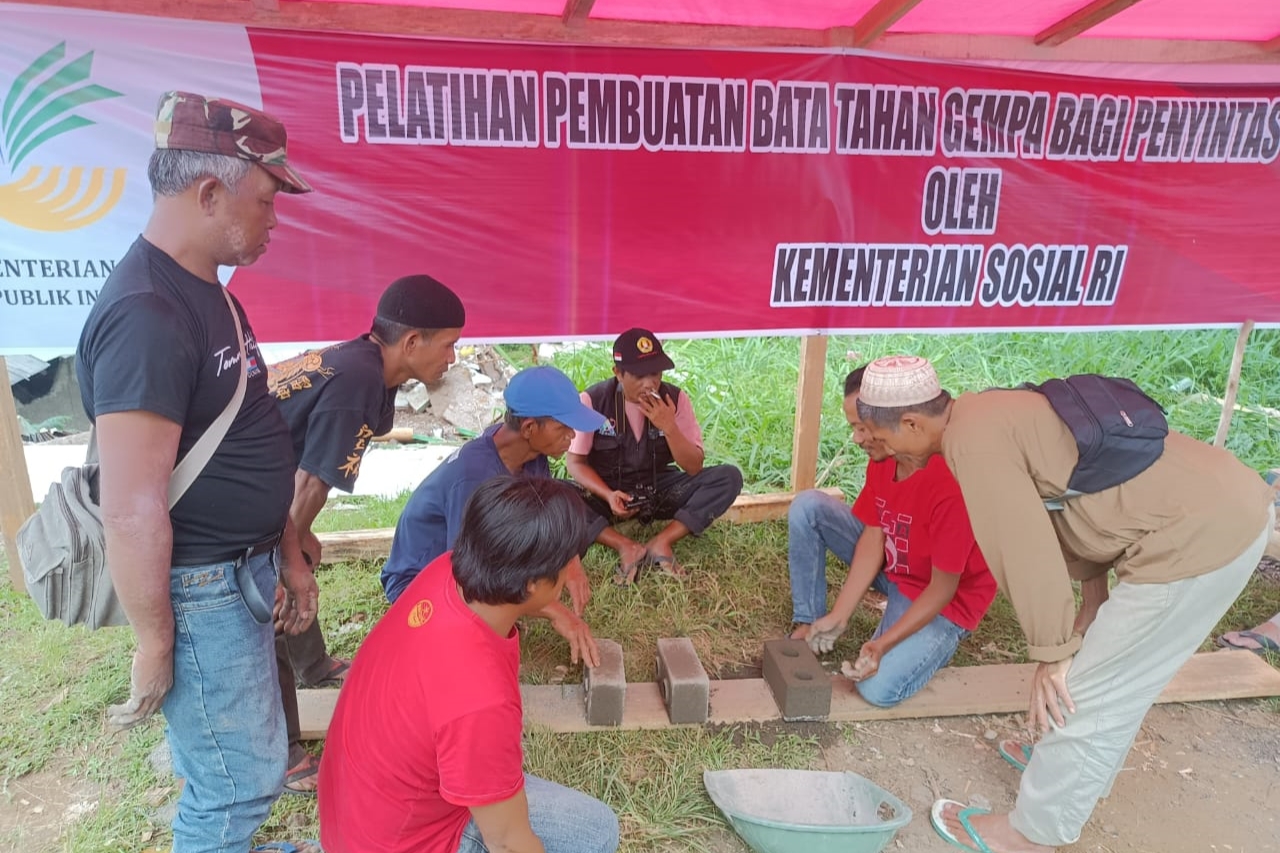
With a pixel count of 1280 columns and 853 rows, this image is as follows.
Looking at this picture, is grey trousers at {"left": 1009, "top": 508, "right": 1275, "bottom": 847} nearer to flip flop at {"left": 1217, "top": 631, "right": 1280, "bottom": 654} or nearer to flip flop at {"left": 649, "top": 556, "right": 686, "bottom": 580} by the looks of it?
flip flop at {"left": 1217, "top": 631, "right": 1280, "bottom": 654}

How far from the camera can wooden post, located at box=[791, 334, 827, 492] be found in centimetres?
408

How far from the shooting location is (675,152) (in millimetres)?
3639

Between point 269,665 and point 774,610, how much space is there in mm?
2289

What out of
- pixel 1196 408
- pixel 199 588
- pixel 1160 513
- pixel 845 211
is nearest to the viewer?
pixel 199 588

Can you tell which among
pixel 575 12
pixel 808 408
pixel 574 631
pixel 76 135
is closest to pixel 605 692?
pixel 574 631

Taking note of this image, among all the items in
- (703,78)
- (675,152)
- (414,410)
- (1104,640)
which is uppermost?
(703,78)

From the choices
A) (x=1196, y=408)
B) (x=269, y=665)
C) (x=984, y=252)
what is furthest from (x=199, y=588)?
(x=1196, y=408)

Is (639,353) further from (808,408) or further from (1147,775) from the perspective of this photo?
(1147,775)

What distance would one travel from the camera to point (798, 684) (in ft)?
8.91

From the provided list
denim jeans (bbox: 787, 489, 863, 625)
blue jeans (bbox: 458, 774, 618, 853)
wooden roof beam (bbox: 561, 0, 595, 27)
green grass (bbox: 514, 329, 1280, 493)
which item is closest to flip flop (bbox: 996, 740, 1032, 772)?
denim jeans (bbox: 787, 489, 863, 625)

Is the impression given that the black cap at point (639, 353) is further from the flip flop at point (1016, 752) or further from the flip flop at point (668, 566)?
the flip flop at point (1016, 752)

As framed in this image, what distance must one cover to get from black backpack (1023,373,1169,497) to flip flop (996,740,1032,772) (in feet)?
3.85

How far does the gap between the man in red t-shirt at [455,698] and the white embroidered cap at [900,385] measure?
92cm

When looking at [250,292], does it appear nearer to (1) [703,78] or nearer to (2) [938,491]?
(1) [703,78]
